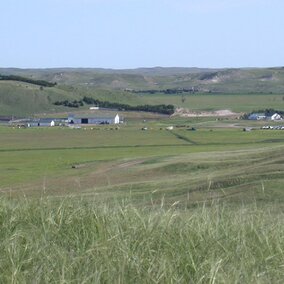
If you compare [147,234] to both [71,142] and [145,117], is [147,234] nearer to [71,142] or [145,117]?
[71,142]

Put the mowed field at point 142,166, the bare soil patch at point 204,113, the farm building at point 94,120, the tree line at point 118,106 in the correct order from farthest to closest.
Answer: the tree line at point 118,106 < the bare soil patch at point 204,113 < the farm building at point 94,120 < the mowed field at point 142,166

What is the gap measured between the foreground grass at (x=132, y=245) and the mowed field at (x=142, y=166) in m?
2.47

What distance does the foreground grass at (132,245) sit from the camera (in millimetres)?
7062

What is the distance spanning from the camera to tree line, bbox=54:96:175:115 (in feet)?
525

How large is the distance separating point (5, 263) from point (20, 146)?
72.4 meters

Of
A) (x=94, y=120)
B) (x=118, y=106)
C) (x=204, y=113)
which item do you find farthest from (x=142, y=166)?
(x=118, y=106)

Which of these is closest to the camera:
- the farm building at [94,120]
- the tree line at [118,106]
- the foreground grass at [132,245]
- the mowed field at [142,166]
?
the foreground grass at [132,245]

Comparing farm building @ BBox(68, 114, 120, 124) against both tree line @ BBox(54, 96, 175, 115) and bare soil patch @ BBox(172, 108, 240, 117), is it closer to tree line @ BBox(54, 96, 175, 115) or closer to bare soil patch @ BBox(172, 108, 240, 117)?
tree line @ BBox(54, 96, 175, 115)

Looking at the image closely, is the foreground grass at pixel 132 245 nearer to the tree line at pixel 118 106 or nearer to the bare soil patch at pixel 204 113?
the bare soil patch at pixel 204 113

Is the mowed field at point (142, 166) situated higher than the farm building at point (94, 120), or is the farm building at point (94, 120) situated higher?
the mowed field at point (142, 166)

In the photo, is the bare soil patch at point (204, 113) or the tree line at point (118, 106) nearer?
the bare soil patch at point (204, 113)

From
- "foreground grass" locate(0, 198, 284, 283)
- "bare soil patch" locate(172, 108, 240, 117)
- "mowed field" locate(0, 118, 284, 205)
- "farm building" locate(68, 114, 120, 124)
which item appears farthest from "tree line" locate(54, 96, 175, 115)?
"foreground grass" locate(0, 198, 284, 283)

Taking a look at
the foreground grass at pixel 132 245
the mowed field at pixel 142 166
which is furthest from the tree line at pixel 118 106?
the foreground grass at pixel 132 245

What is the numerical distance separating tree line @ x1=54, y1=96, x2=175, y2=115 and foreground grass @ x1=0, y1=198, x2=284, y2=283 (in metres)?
148
